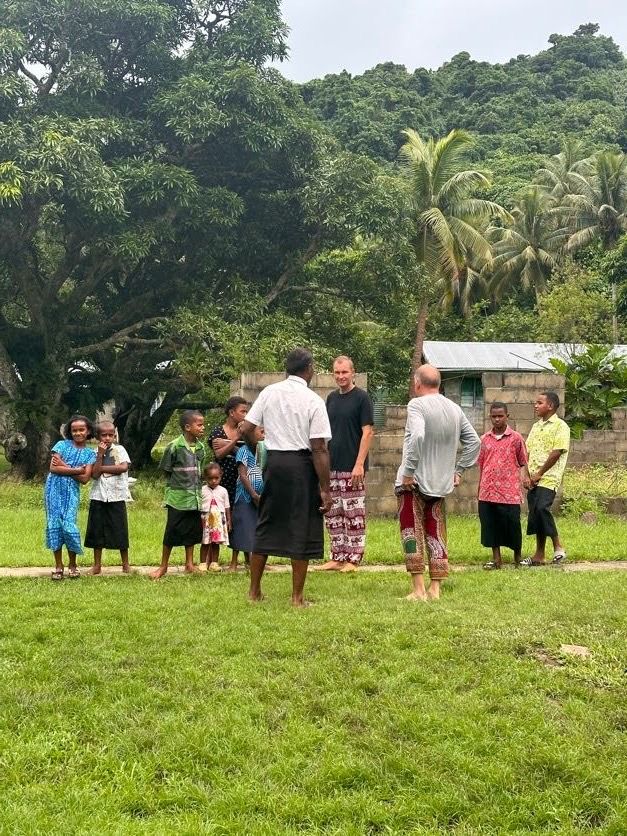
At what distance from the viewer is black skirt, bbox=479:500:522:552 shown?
8289 millimetres

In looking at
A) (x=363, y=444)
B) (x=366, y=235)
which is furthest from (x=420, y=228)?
(x=363, y=444)

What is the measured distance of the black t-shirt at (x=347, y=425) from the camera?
7648 millimetres

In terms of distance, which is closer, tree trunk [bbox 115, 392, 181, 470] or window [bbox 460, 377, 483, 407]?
tree trunk [bbox 115, 392, 181, 470]

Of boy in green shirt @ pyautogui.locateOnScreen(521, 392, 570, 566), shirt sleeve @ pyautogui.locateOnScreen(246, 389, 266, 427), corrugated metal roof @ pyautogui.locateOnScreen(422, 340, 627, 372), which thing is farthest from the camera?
corrugated metal roof @ pyautogui.locateOnScreen(422, 340, 627, 372)

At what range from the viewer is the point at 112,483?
7738mm

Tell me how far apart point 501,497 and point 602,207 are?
31.4 meters

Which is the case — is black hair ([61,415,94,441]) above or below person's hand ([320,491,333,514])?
above

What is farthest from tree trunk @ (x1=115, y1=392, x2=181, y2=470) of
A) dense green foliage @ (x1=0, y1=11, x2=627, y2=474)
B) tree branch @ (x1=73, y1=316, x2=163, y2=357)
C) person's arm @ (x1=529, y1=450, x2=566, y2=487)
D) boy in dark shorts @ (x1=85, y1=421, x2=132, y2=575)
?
person's arm @ (x1=529, y1=450, x2=566, y2=487)

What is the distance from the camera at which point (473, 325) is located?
36.8 m

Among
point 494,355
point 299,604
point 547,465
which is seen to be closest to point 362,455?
point 299,604

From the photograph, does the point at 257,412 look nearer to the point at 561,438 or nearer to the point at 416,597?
the point at 416,597

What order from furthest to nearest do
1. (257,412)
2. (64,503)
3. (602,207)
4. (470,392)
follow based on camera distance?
1. (602,207)
2. (470,392)
3. (64,503)
4. (257,412)

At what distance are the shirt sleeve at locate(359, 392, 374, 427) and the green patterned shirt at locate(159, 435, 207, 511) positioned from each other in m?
1.56

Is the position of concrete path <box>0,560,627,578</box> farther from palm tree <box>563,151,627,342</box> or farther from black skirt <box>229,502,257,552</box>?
palm tree <box>563,151,627,342</box>
